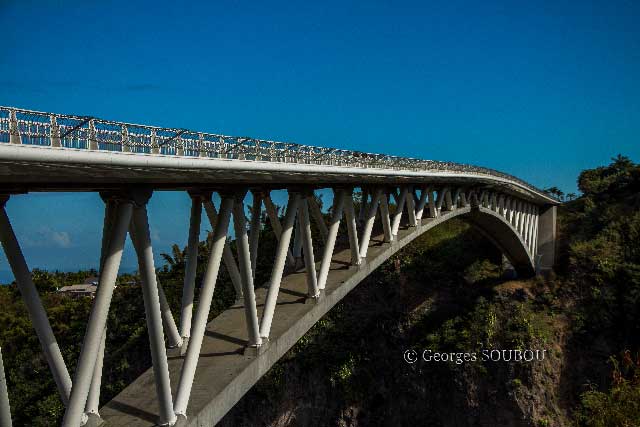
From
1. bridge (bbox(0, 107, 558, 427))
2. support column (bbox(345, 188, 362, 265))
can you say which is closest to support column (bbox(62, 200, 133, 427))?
bridge (bbox(0, 107, 558, 427))

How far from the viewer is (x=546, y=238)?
5528 centimetres

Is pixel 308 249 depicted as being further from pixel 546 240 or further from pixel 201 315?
pixel 546 240

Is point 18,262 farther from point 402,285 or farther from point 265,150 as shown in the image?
point 402,285

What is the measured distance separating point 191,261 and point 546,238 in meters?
47.5

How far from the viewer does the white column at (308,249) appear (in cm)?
1922

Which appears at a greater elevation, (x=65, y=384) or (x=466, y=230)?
(x=466, y=230)

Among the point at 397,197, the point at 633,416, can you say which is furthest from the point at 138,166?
the point at 633,416

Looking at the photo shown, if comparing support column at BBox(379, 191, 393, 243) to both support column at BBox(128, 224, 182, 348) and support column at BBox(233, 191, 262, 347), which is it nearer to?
support column at BBox(233, 191, 262, 347)

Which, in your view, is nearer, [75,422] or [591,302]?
[75,422]

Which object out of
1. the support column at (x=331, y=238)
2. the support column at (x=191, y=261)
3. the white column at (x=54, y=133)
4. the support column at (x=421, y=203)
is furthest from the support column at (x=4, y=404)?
the support column at (x=421, y=203)

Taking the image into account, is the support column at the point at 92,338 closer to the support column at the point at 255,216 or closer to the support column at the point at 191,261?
the support column at the point at 191,261

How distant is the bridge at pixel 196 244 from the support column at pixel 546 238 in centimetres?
2813

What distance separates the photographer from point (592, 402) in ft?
126

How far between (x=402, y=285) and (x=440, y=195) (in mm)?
18924
